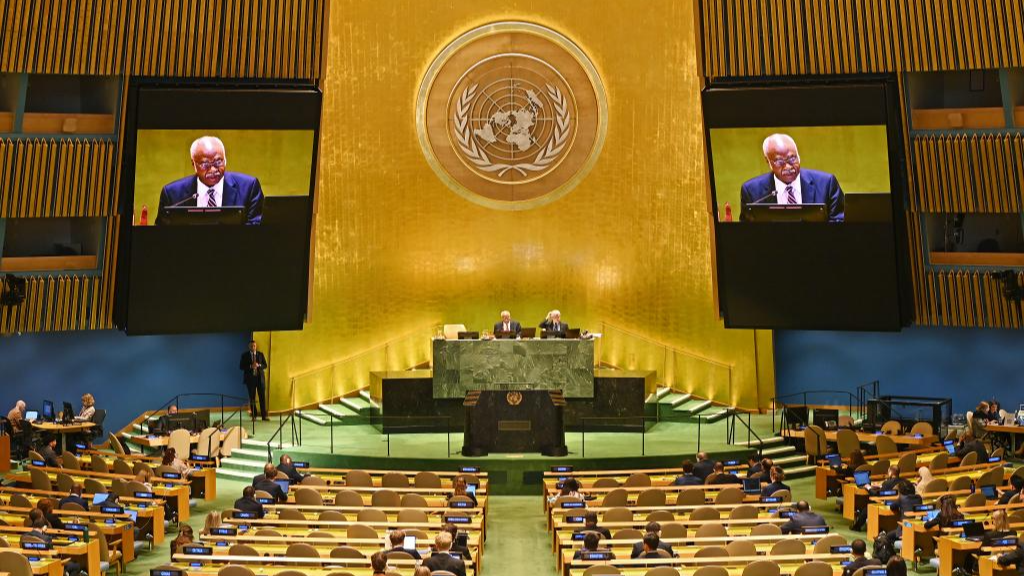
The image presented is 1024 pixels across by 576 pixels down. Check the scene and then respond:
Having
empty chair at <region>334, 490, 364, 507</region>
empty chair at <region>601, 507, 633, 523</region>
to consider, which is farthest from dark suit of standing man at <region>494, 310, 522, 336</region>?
empty chair at <region>601, 507, 633, 523</region>

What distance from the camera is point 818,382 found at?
985 inches

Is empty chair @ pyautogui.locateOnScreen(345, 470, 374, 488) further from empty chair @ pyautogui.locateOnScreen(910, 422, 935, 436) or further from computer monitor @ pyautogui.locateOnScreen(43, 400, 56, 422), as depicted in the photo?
empty chair @ pyautogui.locateOnScreen(910, 422, 935, 436)

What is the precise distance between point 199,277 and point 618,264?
25.7 ft

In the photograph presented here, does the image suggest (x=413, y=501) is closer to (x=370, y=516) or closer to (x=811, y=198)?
(x=370, y=516)

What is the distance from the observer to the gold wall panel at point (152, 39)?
2005 cm

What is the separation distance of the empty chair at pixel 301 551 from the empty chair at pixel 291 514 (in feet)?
6.99

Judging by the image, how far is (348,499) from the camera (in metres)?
15.9

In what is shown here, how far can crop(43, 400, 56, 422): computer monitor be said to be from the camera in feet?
71.6

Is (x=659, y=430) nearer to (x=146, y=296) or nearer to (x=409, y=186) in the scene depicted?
(x=409, y=186)

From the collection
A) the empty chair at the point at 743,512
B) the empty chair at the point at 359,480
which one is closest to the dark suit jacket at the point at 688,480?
the empty chair at the point at 743,512

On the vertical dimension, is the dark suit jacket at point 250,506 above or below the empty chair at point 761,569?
above

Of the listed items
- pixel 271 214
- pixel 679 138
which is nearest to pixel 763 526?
pixel 271 214

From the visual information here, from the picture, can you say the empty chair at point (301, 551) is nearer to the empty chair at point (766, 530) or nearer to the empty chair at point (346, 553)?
the empty chair at point (346, 553)

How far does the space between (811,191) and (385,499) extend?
8172 millimetres
